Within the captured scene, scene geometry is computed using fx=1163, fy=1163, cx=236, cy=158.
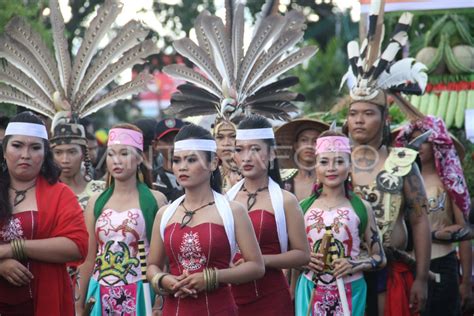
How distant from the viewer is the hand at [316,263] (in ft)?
28.1

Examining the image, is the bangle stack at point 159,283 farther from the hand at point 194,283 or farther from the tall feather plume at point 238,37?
the tall feather plume at point 238,37

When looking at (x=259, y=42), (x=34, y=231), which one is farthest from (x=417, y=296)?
(x=34, y=231)

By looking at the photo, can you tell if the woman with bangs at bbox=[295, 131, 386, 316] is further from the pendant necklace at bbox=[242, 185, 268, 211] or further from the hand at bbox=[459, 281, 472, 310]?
the hand at bbox=[459, 281, 472, 310]

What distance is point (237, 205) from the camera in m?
7.22

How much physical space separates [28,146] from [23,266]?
82 centimetres

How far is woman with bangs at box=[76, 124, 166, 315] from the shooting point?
8.59 meters

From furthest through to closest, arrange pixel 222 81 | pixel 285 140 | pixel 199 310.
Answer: pixel 285 140 < pixel 222 81 < pixel 199 310

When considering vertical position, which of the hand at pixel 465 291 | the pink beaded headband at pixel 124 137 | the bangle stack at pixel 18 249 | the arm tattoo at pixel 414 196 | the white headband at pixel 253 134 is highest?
the pink beaded headband at pixel 124 137

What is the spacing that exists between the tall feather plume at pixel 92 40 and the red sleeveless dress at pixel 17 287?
2354 mm

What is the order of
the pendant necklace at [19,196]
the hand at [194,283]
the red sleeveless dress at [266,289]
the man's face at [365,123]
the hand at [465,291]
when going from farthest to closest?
the hand at [465,291]
the man's face at [365,123]
the red sleeveless dress at [266,289]
the pendant necklace at [19,196]
the hand at [194,283]

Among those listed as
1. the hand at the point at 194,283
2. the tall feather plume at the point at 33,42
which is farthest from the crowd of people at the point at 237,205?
the tall feather plume at the point at 33,42

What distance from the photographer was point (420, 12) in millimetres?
14461

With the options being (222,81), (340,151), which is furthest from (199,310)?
(222,81)

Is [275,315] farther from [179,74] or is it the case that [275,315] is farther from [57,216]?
[179,74]
